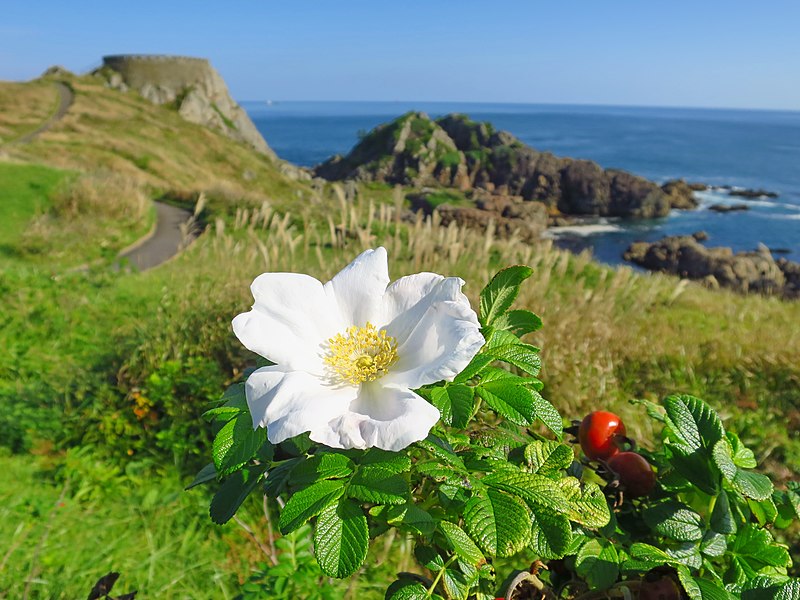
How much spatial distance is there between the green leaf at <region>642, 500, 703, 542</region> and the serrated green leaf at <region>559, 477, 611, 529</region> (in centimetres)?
16

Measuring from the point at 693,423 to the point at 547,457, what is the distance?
0.32 metres

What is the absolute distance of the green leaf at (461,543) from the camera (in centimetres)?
85

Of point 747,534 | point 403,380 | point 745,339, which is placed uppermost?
point 403,380

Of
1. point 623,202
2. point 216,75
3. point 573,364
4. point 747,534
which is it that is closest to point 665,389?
point 573,364

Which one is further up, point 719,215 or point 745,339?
point 745,339

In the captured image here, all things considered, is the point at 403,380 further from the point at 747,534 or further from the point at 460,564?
the point at 747,534

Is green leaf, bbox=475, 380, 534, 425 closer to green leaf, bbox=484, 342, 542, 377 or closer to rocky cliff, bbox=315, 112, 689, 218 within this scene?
green leaf, bbox=484, 342, 542, 377

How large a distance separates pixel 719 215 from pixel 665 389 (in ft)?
168

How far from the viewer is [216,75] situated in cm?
5866

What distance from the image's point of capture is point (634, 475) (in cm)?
121

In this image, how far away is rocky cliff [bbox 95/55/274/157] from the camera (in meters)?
50.6

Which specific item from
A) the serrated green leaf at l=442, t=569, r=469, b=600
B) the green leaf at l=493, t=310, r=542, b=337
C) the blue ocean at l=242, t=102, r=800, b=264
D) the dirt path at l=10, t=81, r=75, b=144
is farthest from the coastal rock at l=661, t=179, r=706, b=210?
the serrated green leaf at l=442, t=569, r=469, b=600

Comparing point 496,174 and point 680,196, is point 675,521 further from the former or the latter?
point 680,196

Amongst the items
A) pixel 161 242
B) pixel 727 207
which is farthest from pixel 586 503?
pixel 727 207
